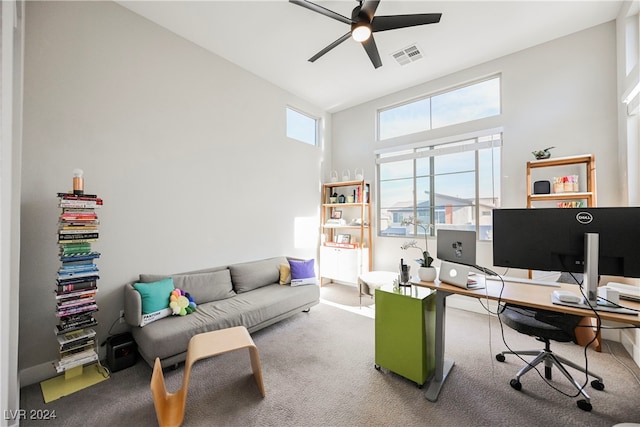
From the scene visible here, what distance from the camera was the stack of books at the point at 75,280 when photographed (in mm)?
1918

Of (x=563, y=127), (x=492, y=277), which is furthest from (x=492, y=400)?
(x=563, y=127)

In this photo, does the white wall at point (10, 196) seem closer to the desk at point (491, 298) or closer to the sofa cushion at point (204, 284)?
the sofa cushion at point (204, 284)

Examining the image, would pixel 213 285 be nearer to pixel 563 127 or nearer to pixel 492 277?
pixel 492 277

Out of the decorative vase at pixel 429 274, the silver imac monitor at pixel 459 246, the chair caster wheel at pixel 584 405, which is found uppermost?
the silver imac monitor at pixel 459 246

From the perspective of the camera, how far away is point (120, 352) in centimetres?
221

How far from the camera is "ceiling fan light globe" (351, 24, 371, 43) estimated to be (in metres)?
2.10

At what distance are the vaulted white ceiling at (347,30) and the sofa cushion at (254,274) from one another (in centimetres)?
281

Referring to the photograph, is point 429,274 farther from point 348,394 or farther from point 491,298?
point 348,394

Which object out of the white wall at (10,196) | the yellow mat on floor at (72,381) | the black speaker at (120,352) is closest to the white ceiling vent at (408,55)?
the white wall at (10,196)

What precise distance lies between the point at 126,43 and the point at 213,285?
2.73 metres

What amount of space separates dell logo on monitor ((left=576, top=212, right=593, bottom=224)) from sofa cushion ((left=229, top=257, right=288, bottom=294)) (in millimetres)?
3183

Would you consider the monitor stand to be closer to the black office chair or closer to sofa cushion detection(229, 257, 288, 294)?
the black office chair

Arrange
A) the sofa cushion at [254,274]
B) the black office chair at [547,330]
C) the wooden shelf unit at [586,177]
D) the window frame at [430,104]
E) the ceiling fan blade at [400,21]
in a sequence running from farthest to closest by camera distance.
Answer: the window frame at [430,104], the sofa cushion at [254,274], the wooden shelf unit at [586,177], the ceiling fan blade at [400,21], the black office chair at [547,330]

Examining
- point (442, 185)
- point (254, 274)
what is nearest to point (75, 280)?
point (254, 274)
